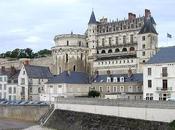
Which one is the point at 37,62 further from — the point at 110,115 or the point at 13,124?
→ the point at 110,115

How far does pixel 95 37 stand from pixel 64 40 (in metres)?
7.94

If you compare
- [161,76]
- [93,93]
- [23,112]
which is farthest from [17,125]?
[161,76]

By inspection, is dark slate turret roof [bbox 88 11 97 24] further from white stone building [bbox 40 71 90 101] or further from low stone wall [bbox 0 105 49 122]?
low stone wall [bbox 0 105 49 122]

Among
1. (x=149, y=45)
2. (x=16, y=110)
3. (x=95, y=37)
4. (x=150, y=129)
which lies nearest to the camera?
(x=150, y=129)

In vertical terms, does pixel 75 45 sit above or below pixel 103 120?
above

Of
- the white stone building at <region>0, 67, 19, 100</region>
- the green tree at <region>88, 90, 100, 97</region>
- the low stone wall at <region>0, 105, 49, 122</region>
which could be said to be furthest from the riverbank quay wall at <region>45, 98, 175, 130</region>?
the white stone building at <region>0, 67, 19, 100</region>

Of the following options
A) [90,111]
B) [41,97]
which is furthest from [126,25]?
[90,111]

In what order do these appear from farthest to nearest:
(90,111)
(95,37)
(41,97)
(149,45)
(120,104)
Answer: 1. (95,37)
2. (149,45)
3. (41,97)
4. (90,111)
5. (120,104)

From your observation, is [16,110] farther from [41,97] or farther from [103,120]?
[103,120]

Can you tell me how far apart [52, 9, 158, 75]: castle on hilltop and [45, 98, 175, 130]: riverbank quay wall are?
107 feet

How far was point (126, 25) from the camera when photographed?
97.5 metres

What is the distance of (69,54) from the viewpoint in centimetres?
9512

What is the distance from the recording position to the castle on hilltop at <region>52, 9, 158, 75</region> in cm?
8550

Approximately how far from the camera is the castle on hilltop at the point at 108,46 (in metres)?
85.5
